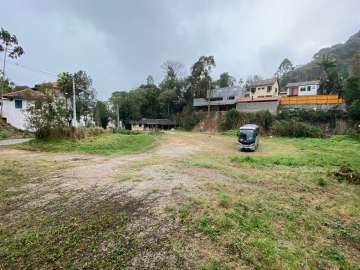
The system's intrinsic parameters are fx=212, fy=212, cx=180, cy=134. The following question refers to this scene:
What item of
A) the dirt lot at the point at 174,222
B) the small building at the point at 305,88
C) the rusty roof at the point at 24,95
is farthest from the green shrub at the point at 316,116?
the rusty roof at the point at 24,95

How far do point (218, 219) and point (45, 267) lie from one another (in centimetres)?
308

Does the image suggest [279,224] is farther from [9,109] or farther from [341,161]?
[9,109]

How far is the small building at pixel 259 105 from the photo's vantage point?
31406 millimetres

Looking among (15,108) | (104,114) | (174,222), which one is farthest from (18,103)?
(174,222)

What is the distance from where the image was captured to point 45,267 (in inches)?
121

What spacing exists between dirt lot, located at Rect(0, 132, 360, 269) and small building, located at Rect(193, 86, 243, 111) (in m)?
33.9

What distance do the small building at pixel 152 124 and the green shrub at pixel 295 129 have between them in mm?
22273

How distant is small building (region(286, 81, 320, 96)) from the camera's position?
37.2m

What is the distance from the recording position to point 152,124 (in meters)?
44.3

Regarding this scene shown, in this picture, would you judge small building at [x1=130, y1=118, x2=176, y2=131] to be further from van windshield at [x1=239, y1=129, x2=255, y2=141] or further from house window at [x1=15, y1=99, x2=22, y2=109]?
van windshield at [x1=239, y1=129, x2=255, y2=141]

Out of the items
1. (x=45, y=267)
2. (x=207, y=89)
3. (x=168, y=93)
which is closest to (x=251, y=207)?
(x=45, y=267)

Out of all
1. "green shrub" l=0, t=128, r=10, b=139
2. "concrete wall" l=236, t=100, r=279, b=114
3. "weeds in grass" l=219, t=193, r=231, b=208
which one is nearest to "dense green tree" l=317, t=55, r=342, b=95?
"concrete wall" l=236, t=100, r=279, b=114

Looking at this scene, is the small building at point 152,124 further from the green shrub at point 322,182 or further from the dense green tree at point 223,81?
the green shrub at point 322,182

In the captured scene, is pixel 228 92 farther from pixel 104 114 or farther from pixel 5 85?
pixel 5 85
